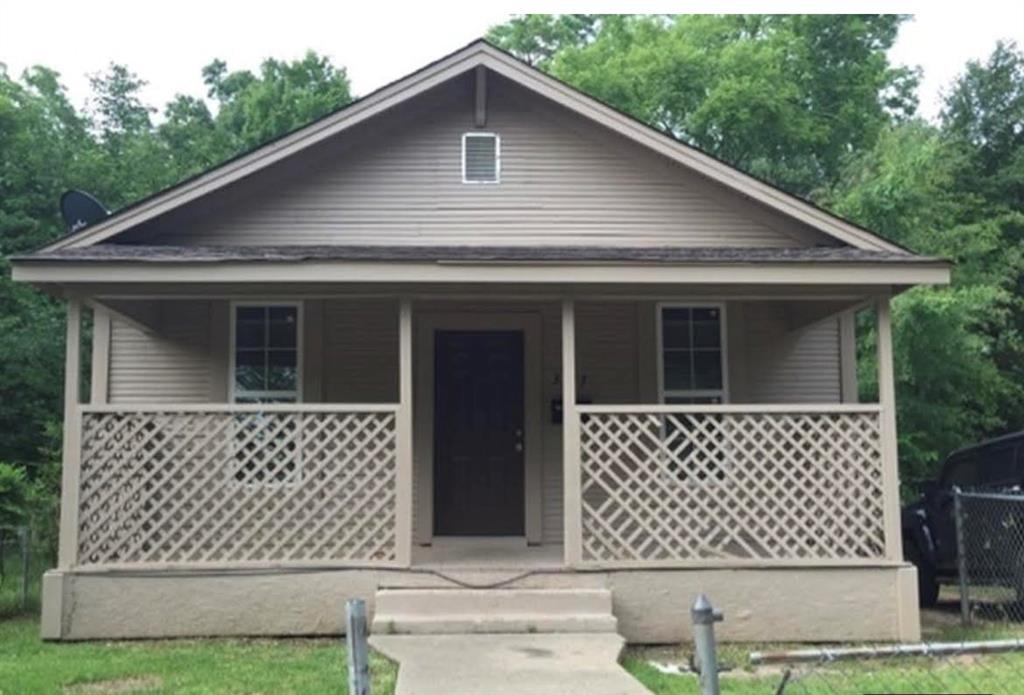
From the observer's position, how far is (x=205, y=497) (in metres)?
7.63

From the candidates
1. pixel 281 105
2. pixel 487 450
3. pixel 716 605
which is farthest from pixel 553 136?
pixel 281 105

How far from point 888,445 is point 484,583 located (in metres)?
3.54

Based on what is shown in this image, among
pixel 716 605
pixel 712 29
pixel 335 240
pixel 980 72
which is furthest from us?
pixel 712 29

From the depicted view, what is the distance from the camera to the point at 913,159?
610 inches

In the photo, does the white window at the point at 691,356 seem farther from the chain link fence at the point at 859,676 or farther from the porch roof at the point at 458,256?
the chain link fence at the point at 859,676

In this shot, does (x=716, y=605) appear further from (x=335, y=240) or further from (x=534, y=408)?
(x=335, y=240)

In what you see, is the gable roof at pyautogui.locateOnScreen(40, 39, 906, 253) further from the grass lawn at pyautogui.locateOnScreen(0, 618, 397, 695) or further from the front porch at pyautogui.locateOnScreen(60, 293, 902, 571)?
the grass lawn at pyautogui.locateOnScreen(0, 618, 397, 695)

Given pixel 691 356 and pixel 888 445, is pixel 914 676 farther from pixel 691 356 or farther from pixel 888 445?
pixel 691 356

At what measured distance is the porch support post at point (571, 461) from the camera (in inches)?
296

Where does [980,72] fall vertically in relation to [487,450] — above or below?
above

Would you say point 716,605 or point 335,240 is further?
point 335,240

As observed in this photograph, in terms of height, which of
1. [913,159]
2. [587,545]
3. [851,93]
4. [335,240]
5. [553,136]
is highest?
[851,93]

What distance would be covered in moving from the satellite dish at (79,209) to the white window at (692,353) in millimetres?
6143

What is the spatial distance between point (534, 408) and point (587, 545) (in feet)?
7.34
